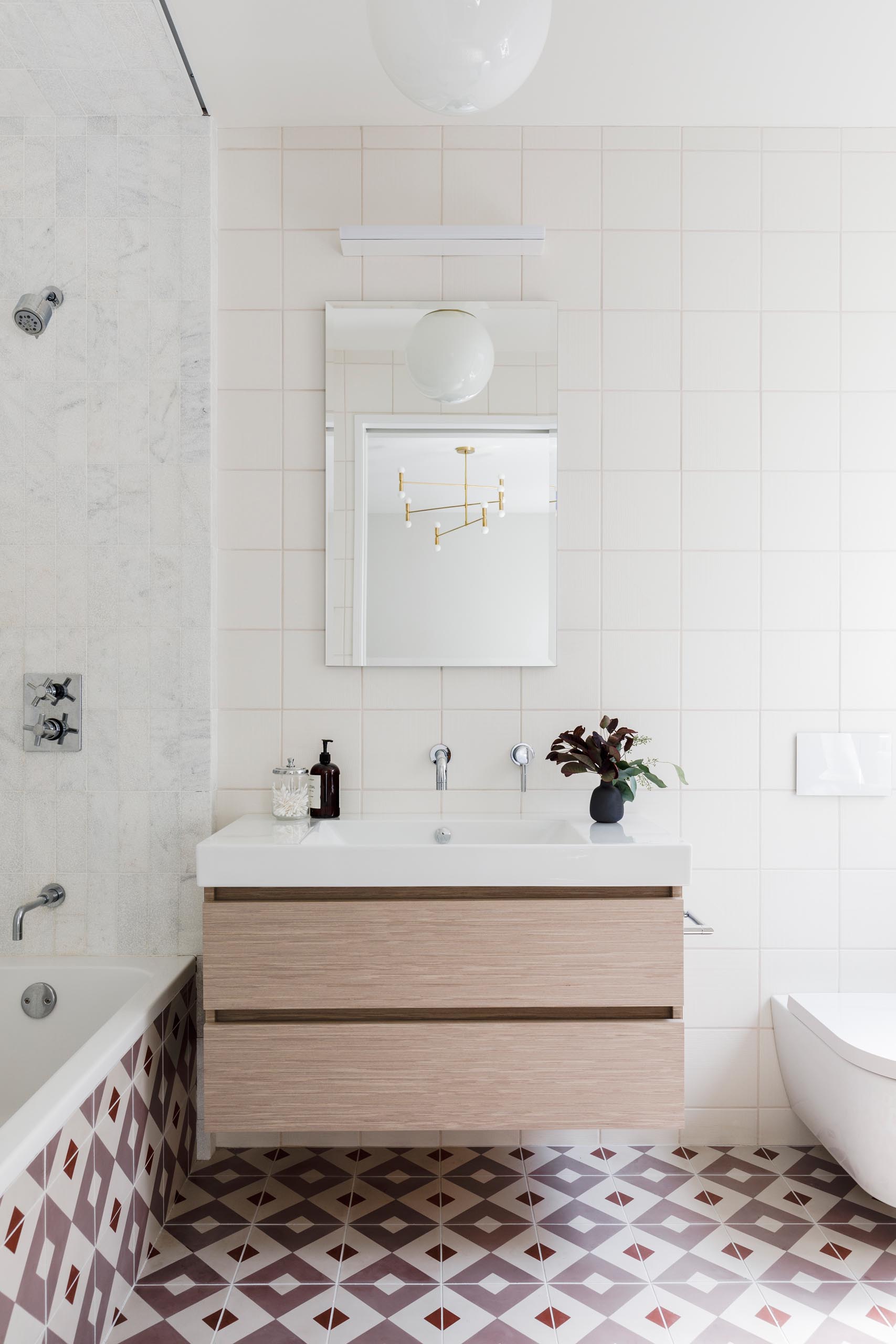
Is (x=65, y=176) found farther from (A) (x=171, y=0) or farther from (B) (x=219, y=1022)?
(B) (x=219, y=1022)

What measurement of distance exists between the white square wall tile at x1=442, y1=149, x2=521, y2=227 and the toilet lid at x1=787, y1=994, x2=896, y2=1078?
6.75 feet

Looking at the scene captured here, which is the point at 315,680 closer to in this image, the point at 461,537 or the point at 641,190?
the point at 461,537

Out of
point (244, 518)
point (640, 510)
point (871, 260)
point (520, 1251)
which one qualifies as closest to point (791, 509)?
point (640, 510)

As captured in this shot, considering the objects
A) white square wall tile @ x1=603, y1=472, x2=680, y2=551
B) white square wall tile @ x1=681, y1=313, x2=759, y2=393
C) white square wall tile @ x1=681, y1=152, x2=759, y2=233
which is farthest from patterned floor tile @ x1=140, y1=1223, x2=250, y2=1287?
white square wall tile @ x1=681, y1=152, x2=759, y2=233

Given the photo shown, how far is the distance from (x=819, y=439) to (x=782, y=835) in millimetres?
1014

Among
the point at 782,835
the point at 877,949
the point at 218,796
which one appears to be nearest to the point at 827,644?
the point at 782,835

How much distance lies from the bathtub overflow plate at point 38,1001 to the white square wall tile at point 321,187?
1961mm

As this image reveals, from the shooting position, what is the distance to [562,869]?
1804 mm

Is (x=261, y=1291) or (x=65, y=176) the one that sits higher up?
(x=65, y=176)

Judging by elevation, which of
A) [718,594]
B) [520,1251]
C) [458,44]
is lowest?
[520,1251]

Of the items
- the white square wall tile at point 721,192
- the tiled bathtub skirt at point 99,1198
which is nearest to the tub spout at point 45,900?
the tiled bathtub skirt at point 99,1198

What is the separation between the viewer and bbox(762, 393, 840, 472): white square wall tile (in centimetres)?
228

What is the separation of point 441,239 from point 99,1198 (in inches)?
84.3

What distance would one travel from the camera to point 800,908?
2273 mm
